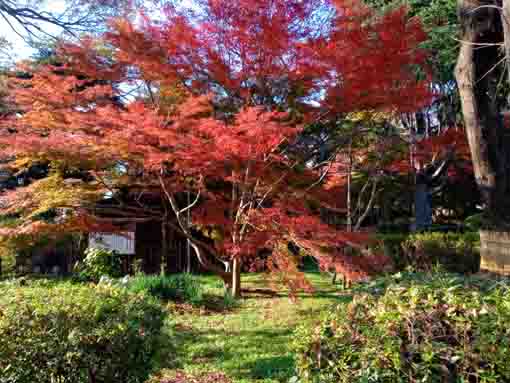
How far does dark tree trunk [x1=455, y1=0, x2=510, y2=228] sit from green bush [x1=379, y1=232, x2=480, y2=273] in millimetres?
3082

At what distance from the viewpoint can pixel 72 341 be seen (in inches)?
86.2

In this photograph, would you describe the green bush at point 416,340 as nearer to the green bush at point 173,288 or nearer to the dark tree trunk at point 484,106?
the dark tree trunk at point 484,106

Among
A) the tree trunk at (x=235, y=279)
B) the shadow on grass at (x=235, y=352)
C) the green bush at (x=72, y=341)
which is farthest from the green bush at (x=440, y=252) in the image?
the green bush at (x=72, y=341)

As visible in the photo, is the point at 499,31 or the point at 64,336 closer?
the point at 64,336

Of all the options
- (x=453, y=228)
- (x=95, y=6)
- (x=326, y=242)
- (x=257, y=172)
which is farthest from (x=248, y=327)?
(x=453, y=228)

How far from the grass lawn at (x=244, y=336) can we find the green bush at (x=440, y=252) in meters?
2.17

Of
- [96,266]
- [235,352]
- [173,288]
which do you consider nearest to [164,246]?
[96,266]

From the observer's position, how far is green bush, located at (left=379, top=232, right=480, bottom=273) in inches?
302

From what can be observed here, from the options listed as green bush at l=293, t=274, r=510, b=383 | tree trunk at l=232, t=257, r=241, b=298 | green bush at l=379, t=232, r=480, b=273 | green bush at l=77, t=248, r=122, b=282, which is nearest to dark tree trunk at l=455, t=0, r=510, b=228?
green bush at l=293, t=274, r=510, b=383

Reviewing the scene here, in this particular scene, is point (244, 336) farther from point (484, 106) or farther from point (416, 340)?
point (484, 106)

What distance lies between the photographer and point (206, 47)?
605 cm

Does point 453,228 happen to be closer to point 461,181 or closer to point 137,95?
point 461,181

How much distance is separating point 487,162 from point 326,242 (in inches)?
104

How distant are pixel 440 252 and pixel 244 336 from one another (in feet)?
17.2
